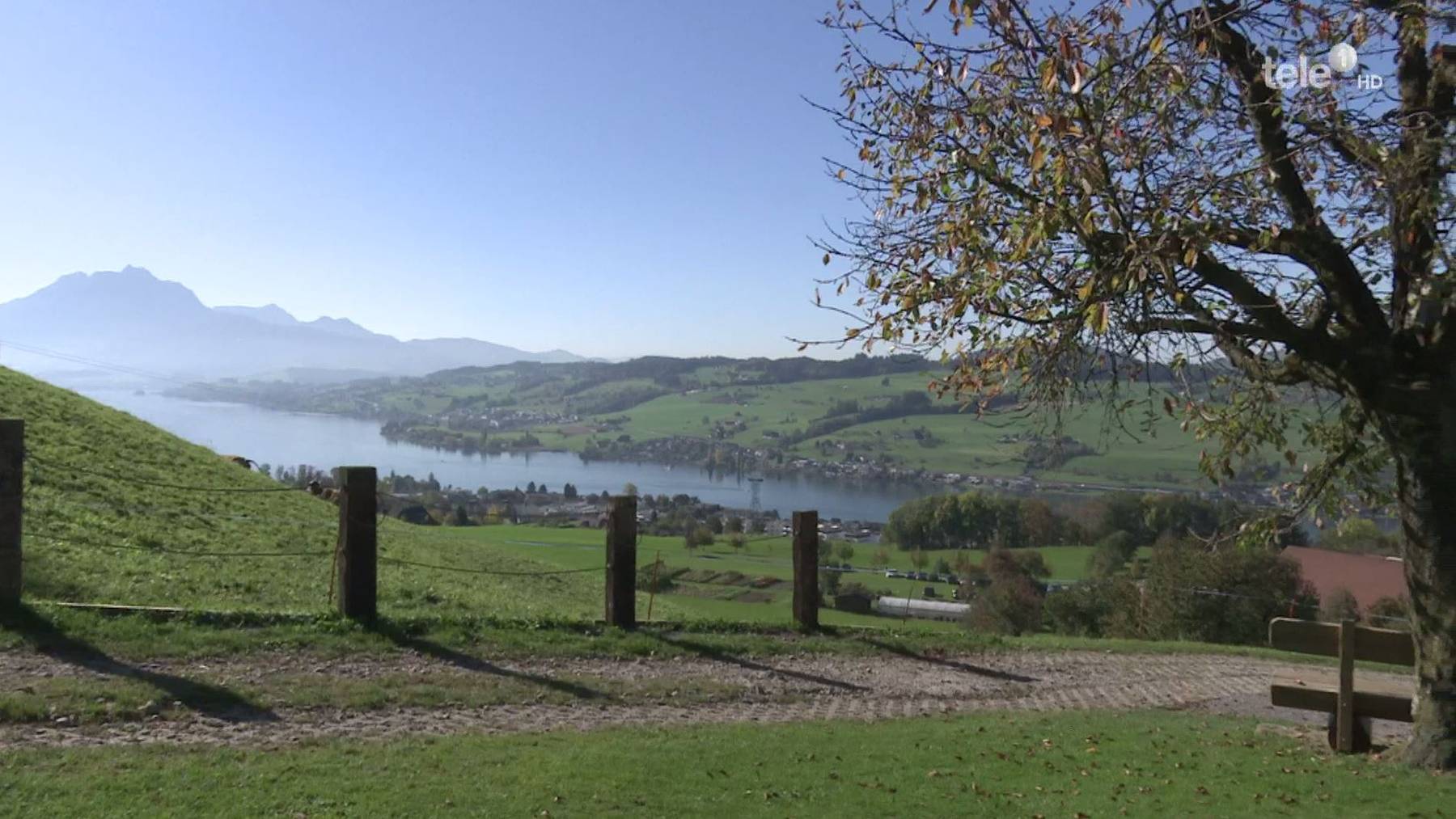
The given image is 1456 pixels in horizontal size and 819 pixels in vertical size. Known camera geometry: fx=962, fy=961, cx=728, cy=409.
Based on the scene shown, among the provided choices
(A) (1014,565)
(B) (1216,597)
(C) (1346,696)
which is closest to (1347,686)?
(C) (1346,696)

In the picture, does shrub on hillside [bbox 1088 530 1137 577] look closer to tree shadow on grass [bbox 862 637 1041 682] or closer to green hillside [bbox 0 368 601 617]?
green hillside [bbox 0 368 601 617]

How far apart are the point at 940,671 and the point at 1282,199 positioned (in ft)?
23.8

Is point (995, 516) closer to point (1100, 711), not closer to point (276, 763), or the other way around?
point (1100, 711)

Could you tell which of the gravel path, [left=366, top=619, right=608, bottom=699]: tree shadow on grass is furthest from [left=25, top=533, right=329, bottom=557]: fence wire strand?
the gravel path

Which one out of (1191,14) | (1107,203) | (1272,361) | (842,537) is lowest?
(842,537)

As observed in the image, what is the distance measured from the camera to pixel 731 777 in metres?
7.00

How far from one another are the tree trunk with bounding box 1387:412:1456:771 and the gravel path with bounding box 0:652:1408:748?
9.70 ft

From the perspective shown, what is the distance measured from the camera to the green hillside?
458 inches

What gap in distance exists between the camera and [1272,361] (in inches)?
338

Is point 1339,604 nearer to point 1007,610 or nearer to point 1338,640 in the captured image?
point 1007,610

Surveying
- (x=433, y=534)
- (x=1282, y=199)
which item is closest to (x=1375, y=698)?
(x=1282, y=199)

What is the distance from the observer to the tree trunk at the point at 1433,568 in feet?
25.6

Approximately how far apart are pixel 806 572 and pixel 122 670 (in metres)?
8.30

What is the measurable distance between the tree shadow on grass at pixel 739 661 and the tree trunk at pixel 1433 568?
533 centimetres
